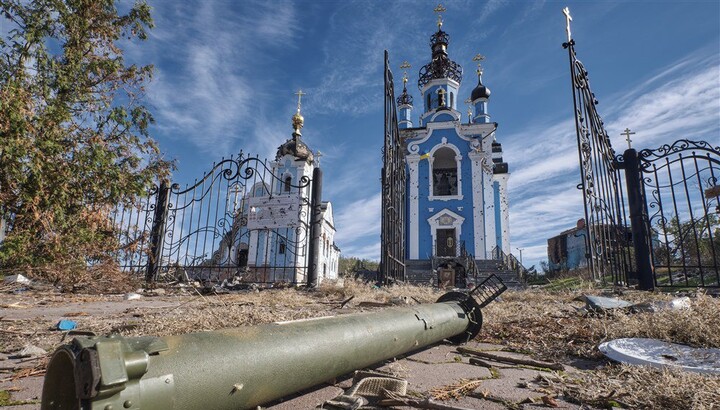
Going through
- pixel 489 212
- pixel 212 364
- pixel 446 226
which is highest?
pixel 489 212

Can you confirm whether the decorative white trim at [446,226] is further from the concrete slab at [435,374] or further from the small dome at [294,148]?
the concrete slab at [435,374]

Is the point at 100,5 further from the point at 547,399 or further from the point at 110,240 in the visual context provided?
the point at 547,399

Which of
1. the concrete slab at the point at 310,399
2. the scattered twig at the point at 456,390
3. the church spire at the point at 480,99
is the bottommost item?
the concrete slab at the point at 310,399

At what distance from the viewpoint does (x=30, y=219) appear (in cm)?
682

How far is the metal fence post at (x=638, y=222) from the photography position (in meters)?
7.09

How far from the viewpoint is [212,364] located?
4.51ft

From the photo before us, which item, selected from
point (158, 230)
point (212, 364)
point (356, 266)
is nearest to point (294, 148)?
point (356, 266)

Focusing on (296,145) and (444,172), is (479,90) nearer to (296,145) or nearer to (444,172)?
(444,172)

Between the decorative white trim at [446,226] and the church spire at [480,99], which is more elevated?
the church spire at [480,99]

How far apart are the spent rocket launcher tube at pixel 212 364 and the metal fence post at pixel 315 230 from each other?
6.19 metres

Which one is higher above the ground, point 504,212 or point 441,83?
point 441,83

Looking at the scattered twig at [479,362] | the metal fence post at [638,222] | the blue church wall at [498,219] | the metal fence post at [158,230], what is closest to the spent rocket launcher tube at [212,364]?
the scattered twig at [479,362]

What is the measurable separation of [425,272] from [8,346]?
55.1ft

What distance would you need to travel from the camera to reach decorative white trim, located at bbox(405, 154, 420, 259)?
77.4 feet
